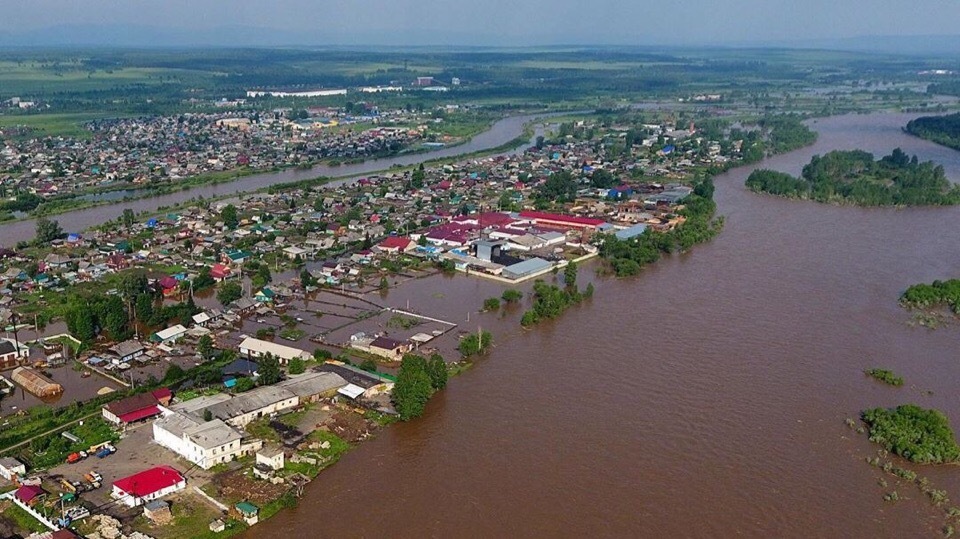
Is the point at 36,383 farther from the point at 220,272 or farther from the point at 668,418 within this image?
the point at 668,418

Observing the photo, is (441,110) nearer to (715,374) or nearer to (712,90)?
(712,90)

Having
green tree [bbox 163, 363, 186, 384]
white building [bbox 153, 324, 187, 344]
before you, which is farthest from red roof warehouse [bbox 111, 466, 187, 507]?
white building [bbox 153, 324, 187, 344]

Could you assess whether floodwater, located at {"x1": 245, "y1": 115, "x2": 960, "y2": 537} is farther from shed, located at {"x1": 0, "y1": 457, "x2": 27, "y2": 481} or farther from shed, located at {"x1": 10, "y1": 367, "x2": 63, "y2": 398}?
shed, located at {"x1": 10, "y1": 367, "x2": 63, "y2": 398}

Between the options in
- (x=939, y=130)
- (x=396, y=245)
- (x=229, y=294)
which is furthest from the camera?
(x=939, y=130)

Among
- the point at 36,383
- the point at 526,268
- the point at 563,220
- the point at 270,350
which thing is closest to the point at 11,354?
the point at 36,383

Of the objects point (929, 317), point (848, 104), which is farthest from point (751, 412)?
point (848, 104)

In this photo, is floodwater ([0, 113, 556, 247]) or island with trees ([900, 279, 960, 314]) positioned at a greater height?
island with trees ([900, 279, 960, 314])
